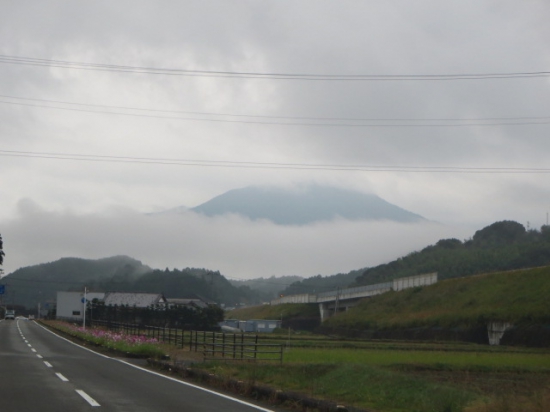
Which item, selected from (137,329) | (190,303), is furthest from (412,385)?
(190,303)

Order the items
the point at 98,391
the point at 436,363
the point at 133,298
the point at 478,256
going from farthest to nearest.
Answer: the point at 478,256, the point at 133,298, the point at 436,363, the point at 98,391

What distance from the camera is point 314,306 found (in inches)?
3999

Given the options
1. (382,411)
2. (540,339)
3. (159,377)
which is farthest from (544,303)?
Answer: (382,411)

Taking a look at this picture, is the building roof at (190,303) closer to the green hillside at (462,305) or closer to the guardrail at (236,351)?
the green hillside at (462,305)

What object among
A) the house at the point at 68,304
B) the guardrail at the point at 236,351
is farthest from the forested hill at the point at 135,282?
the guardrail at the point at 236,351

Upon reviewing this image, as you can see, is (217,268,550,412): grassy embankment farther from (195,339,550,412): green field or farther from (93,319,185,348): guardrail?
(93,319,185,348): guardrail

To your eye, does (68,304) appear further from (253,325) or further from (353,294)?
(353,294)

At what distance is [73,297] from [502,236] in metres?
97.8

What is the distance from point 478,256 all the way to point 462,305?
60.4m

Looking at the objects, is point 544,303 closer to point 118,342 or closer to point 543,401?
point 118,342

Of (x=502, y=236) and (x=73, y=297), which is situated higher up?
(x=502, y=236)

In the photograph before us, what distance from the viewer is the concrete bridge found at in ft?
275

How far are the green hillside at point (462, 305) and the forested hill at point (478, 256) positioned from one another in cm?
3780

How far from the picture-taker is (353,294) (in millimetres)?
89250
